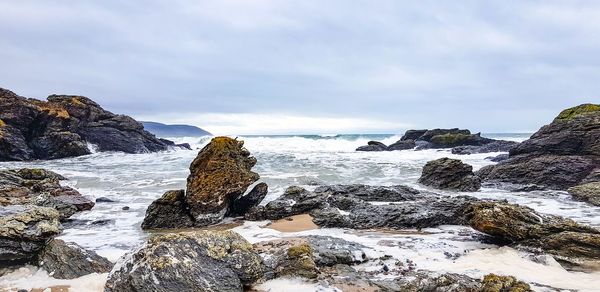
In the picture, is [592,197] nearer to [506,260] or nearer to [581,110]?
[506,260]

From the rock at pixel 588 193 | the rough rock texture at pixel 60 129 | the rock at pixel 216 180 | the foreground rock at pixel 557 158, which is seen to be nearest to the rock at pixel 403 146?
the foreground rock at pixel 557 158

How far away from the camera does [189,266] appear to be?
191 inches

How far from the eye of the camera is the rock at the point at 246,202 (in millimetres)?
10625

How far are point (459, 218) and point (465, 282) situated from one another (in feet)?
13.9

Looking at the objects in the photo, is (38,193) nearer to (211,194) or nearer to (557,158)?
(211,194)

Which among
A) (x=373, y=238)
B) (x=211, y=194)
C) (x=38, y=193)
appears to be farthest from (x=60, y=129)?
(x=373, y=238)

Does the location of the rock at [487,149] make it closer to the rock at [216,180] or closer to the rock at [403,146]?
the rock at [403,146]

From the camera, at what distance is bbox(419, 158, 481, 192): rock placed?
46.7 feet

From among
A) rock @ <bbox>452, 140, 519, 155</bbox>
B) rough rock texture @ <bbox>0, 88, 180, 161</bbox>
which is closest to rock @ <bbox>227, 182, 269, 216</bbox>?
rough rock texture @ <bbox>0, 88, 180, 161</bbox>

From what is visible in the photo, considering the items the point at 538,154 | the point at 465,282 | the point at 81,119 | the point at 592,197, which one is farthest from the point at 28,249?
the point at 81,119

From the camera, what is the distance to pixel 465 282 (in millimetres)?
4750

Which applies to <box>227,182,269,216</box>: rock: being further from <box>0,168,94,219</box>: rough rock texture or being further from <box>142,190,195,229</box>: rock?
<box>0,168,94,219</box>: rough rock texture

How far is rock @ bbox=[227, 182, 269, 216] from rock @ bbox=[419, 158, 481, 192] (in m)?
6.96

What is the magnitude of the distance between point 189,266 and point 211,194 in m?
5.11
